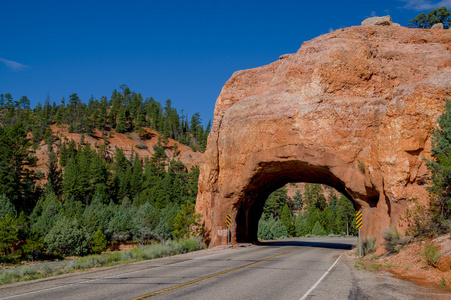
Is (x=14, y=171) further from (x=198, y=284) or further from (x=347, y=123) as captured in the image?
(x=198, y=284)

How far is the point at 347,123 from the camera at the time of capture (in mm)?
23578

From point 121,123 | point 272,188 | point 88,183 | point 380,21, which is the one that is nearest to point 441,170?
point 380,21

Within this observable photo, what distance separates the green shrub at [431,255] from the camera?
43.3ft

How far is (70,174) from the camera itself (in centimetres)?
8419

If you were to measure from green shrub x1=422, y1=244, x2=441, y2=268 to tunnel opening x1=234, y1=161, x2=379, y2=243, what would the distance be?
8704 mm

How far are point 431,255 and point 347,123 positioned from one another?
1152 cm

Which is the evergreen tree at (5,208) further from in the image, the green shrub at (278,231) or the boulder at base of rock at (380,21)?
the boulder at base of rock at (380,21)

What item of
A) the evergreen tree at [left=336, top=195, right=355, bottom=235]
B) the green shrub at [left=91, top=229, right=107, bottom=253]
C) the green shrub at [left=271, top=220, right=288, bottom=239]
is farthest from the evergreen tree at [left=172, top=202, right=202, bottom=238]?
the evergreen tree at [left=336, top=195, right=355, bottom=235]

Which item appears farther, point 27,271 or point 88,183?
point 88,183

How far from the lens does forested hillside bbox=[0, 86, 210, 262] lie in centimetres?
5019

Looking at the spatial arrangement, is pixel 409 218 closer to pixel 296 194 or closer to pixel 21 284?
pixel 21 284

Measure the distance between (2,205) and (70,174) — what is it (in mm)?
27388

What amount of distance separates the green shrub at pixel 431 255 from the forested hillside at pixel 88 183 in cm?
1820

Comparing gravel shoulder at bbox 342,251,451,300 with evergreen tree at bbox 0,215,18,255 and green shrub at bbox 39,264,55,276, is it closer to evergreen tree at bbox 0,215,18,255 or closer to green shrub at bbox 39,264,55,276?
green shrub at bbox 39,264,55,276
